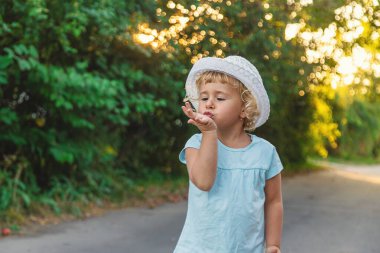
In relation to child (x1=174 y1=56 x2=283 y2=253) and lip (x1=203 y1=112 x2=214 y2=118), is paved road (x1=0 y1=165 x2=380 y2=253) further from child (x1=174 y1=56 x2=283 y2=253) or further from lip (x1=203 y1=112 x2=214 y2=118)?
lip (x1=203 y1=112 x2=214 y2=118)

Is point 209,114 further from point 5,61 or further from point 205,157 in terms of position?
point 5,61

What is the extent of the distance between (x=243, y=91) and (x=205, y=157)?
0.37 metres

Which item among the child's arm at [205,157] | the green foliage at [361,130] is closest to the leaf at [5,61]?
the child's arm at [205,157]

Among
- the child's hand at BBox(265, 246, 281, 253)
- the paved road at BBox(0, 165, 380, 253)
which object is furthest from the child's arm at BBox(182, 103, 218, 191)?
the paved road at BBox(0, 165, 380, 253)

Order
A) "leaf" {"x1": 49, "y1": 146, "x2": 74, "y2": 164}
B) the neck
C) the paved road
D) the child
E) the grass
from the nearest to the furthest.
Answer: the child
the neck
the paved road
the grass
"leaf" {"x1": 49, "y1": 146, "x2": 74, "y2": 164}

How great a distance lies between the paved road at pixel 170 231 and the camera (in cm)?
641

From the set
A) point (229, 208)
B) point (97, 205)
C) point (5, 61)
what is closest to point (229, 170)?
point (229, 208)

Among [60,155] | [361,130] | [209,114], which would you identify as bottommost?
[361,130]

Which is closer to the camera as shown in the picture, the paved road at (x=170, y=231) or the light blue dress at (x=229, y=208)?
the light blue dress at (x=229, y=208)

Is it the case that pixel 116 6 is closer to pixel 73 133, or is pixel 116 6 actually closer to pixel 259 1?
pixel 73 133

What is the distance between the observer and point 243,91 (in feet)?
8.83

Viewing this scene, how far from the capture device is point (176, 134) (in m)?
12.2

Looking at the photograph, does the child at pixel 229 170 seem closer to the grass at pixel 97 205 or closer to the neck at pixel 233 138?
the neck at pixel 233 138

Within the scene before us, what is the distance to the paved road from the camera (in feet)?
21.0
